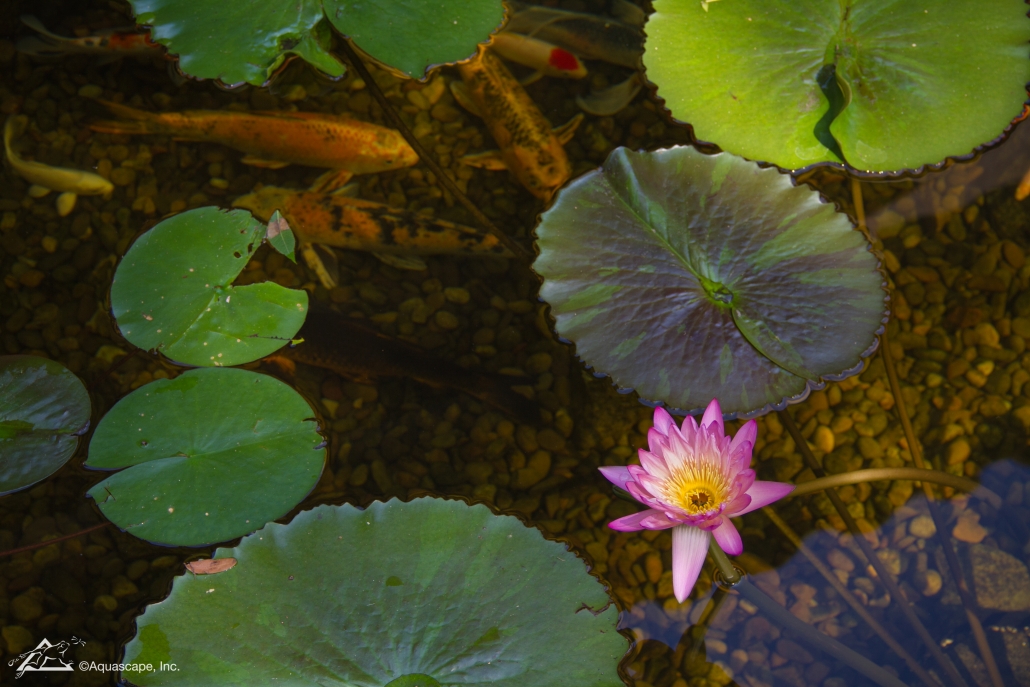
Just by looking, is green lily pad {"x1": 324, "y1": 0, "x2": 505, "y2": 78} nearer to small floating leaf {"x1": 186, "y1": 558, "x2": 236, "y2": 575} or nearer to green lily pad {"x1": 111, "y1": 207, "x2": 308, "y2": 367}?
green lily pad {"x1": 111, "y1": 207, "x2": 308, "y2": 367}

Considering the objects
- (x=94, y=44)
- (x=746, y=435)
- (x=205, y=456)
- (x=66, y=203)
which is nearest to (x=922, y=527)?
(x=746, y=435)

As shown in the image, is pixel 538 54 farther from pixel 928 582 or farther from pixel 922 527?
pixel 928 582

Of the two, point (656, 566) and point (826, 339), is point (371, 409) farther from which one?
point (826, 339)

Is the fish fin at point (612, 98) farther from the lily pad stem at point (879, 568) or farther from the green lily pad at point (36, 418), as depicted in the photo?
the green lily pad at point (36, 418)

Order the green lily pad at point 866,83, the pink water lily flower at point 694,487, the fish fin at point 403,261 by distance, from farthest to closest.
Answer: the fish fin at point 403,261
the green lily pad at point 866,83
the pink water lily flower at point 694,487

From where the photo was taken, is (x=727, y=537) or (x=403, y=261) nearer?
(x=727, y=537)

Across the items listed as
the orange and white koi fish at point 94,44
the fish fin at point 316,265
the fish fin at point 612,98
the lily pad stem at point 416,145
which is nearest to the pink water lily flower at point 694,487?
the lily pad stem at point 416,145
